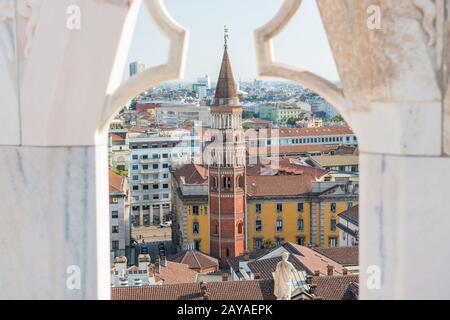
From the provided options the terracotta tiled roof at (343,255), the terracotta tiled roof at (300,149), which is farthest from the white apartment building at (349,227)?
the terracotta tiled roof at (300,149)

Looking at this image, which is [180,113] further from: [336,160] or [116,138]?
[336,160]

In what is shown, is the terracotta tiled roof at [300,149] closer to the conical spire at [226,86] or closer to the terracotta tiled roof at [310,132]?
the terracotta tiled roof at [310,132]

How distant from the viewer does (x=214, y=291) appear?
43.5 feet

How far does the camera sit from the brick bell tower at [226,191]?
2489 centimetres

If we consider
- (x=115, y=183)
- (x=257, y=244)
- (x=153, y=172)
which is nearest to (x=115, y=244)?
(x=115, y=183)

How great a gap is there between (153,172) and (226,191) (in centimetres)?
1000

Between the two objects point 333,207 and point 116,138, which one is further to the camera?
point 116,138

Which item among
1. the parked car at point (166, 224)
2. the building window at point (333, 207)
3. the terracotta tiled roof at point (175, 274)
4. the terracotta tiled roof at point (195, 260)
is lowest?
the parked car at point (166, 224)

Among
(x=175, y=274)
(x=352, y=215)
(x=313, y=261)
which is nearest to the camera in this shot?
(x=313, y=261)

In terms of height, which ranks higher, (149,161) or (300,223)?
(149,161)

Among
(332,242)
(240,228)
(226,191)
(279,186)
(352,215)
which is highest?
(279,186)

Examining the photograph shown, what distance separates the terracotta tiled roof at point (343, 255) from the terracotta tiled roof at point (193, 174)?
9.22 meters

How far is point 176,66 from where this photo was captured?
6.57 feet

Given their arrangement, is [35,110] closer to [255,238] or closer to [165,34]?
[165,34]
